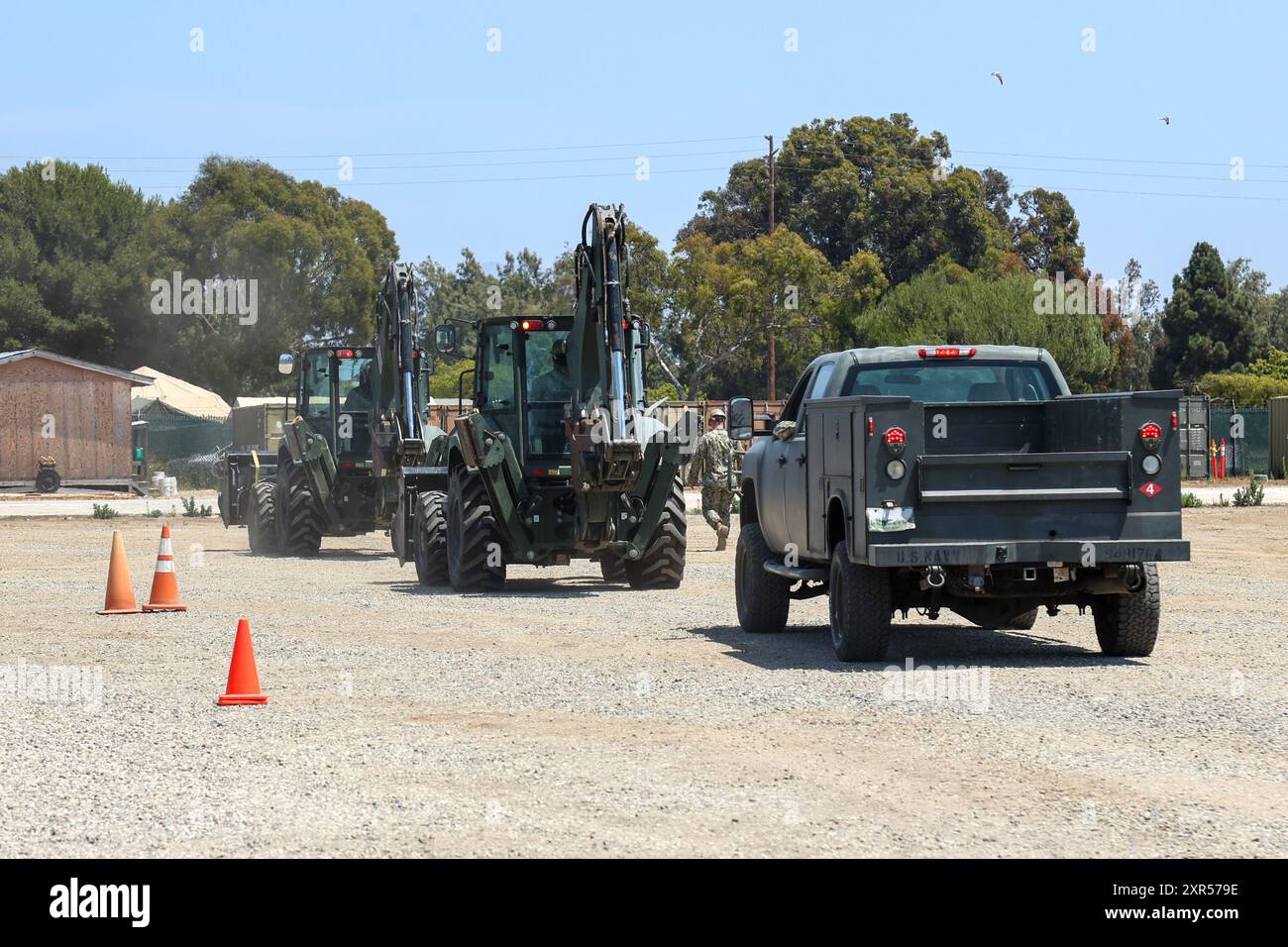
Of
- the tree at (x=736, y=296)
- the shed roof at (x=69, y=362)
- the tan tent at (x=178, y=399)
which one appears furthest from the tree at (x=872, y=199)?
the shed roof at (x=69, y=362)

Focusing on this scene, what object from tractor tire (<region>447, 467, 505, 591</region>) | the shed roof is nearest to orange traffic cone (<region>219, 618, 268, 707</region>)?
tractor tire (<region>447, 467, 505, 591</region>)

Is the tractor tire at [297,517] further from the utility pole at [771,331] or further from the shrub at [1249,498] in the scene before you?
the utility pole at [771,331]

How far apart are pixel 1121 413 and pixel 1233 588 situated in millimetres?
8097

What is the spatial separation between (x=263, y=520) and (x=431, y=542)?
833cm

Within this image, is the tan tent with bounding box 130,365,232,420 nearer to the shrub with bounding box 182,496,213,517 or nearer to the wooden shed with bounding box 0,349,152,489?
the wooden shed with bounding box 0,349,152,489

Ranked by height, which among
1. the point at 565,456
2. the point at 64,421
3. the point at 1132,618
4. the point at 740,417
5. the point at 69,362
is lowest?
the point at 1132,618

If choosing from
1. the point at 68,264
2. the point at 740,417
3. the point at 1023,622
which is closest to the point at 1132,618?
the point at 1023,622

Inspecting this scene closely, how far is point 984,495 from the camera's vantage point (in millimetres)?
12750

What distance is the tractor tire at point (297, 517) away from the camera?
27.9 meters

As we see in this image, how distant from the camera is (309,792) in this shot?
28.2 feet

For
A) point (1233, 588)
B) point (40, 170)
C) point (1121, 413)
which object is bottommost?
point (1233, 588)

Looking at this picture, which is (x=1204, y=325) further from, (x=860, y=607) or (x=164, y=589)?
(x=860, y=607)
